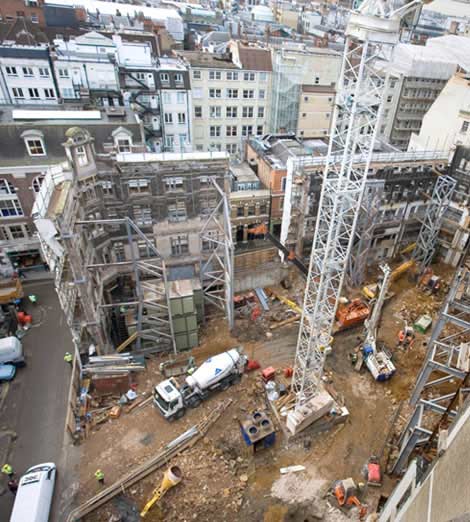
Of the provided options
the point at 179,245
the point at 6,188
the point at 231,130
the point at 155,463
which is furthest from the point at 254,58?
the point at 155,463

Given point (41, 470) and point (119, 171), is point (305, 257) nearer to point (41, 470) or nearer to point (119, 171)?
point (119, 171)

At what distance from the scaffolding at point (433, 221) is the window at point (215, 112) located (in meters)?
30.4

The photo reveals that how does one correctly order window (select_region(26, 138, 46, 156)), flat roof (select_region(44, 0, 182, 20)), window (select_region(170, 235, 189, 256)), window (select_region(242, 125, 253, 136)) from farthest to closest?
flat roof (select_region(44, 0, 182, 20)) < window (select_region(242, 125, 253, 136)) < window (select_region(170, 235, 189, 256)) < window (select_region(26, 138, 46, 156))

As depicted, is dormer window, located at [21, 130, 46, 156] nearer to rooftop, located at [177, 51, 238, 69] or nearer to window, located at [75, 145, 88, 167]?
window, located at [75, 145, 88, 167]

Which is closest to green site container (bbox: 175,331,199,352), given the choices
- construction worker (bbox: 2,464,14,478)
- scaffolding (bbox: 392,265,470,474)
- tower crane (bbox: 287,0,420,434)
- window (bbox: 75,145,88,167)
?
tower crane (bbox: 287,0,420,434)

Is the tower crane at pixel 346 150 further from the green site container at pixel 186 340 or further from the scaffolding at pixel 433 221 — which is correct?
the scaffolding at pixel 433 221

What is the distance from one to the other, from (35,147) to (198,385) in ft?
80.9

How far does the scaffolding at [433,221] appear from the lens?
113 ft

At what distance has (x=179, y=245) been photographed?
31.5m

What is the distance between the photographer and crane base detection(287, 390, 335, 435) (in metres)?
21.5

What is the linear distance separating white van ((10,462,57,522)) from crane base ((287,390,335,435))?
46.7ft

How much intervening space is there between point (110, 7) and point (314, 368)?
98249mm

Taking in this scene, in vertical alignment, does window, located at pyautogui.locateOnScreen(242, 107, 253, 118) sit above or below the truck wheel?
above

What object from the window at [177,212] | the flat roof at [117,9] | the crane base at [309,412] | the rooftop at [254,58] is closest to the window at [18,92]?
the window at [177,212]
